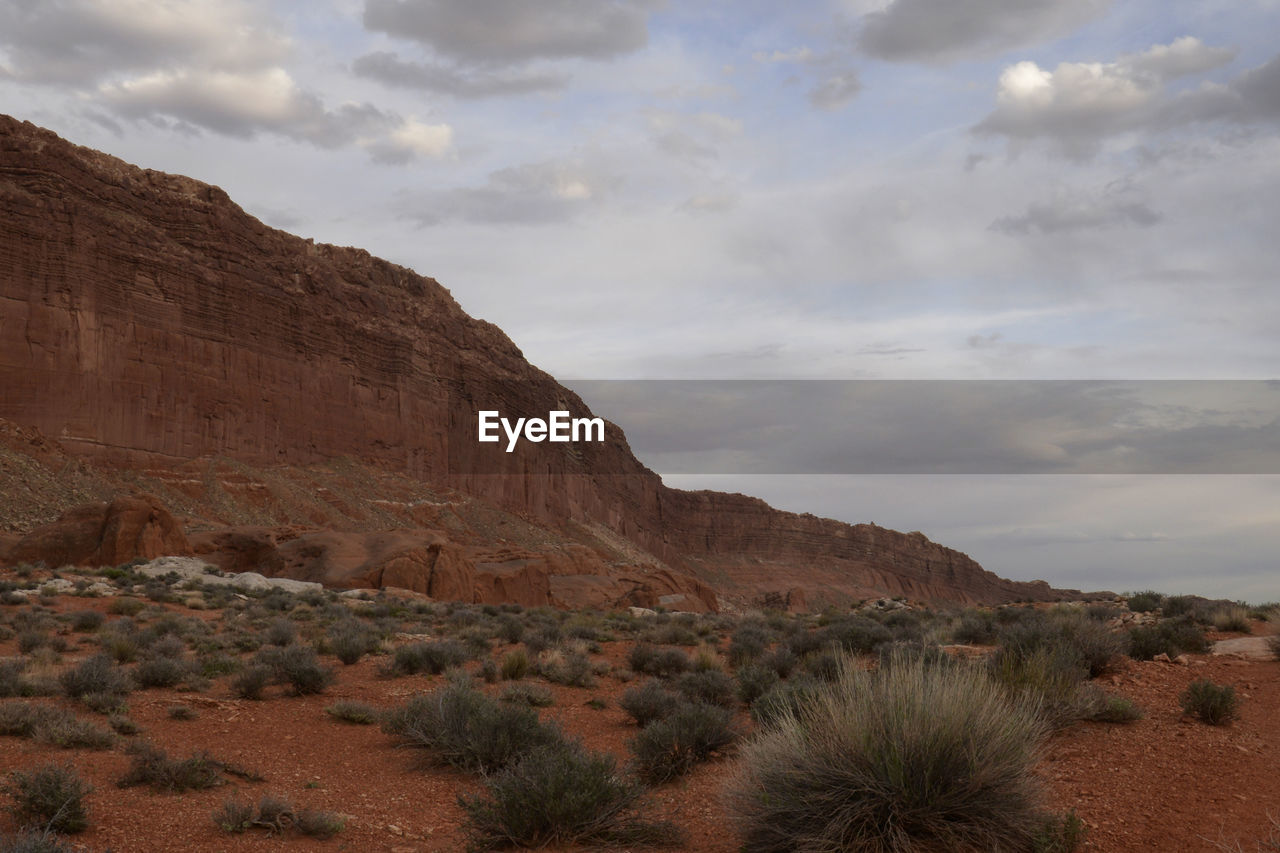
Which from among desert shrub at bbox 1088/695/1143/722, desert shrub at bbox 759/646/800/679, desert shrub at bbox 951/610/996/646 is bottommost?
desert shrub at bbox 759/646/800/679

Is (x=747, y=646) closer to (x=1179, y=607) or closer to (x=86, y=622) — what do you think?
(x=1179, y=607)

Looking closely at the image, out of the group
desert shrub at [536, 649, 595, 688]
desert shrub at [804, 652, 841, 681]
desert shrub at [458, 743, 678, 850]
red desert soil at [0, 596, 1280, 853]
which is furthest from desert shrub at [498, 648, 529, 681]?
desert shrub at [458, 743, 678, 850]

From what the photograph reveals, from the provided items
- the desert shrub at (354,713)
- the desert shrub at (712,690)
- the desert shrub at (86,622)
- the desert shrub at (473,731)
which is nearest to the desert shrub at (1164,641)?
the desert shrub at (712,690)

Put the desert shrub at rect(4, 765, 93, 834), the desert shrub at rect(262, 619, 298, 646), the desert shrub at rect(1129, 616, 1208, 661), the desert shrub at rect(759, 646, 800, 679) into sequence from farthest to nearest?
1. the desert shrub at rect(262, 619, 298, 646)
2. the desert shrub at rect(759, 646, 800, 679)
3. the desert shrub at rect(1129, 616, 1208, 661)
4. the desert shrub at rect(4, 765, 93, 834)

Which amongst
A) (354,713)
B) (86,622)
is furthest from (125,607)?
(354,713)

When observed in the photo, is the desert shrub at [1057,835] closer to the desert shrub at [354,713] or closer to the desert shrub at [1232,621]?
the desert shrub at [354,713]

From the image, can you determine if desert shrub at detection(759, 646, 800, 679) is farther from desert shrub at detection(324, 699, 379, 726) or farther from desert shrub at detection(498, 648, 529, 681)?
desert shrub at detection(324, 699, 379, 726)

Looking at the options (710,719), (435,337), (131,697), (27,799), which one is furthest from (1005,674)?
(435,337)
